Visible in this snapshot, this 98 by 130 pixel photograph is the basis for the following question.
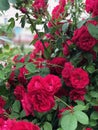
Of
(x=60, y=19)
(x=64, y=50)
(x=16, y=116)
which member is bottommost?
(x=16, y=116)

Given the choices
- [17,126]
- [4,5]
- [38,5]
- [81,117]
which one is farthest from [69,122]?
[38,5]

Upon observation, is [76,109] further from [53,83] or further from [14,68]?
[14,68]

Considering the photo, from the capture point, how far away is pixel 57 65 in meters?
1.19

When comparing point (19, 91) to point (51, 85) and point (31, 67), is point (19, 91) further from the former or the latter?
point (51, 85)

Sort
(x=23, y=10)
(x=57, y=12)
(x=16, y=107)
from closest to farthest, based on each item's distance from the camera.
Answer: (x=16, y=107)
(x=23, y=10)
(x=57, y=12)

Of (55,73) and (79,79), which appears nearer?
(79,79)

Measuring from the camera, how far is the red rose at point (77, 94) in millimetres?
1078

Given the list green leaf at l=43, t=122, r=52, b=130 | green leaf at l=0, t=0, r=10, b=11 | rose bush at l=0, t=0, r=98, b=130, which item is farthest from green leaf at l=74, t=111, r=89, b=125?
green leaf at l=0, t=0, r=10, b=11

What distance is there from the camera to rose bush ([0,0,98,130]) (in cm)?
95

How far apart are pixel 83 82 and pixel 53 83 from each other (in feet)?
0.41

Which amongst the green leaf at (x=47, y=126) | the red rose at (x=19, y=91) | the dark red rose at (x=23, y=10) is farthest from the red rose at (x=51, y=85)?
the dark red rose at (x=23, y=10)

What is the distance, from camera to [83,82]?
105 centimetres

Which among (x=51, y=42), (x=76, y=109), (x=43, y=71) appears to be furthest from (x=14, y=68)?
(x=76, y=109)

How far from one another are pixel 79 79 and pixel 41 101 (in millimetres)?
164
